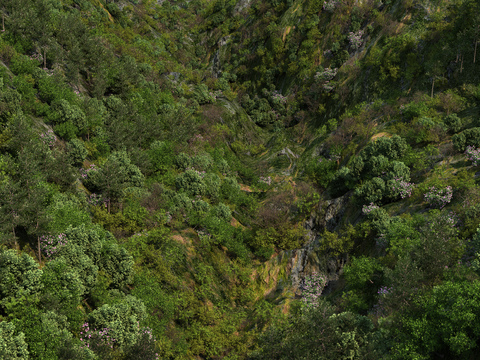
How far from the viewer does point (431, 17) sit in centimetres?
4791

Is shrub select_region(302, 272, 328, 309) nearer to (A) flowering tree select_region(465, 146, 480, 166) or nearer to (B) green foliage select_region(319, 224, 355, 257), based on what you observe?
(B) green foliage select_region(319, 224, 355, 257)

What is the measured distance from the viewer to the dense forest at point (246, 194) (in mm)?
18266

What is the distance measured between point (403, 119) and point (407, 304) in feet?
94.1

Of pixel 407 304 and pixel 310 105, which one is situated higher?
pixel 310 105

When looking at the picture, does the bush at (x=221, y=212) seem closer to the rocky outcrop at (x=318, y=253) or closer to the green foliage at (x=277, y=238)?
the green foliage at (x=277, y=238)

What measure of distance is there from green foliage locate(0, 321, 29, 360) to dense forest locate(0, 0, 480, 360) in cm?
9

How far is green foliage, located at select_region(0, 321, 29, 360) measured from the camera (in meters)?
13.9

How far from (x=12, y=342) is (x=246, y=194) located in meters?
37.0

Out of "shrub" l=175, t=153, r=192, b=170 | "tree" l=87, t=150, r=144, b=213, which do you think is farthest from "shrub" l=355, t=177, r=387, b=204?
"tree" l=87, t=150, r=144, b=213

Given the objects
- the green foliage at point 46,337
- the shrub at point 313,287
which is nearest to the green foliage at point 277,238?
the shrub at point 313,287

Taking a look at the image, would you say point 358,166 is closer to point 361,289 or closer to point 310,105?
point 361,289

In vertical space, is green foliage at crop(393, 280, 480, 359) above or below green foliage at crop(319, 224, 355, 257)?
above

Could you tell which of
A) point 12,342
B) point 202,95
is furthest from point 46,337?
point 202,95

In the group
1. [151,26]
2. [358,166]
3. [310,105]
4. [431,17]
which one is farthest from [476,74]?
[151,26]
